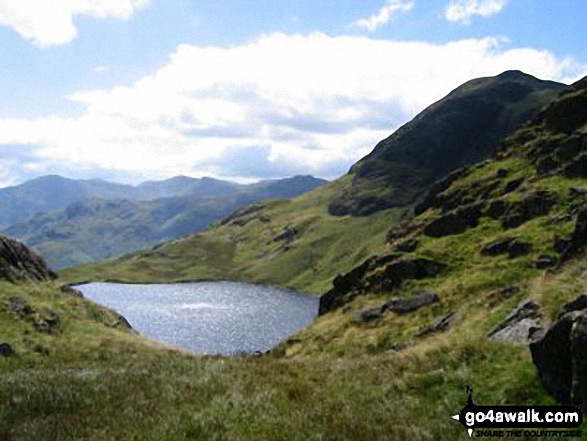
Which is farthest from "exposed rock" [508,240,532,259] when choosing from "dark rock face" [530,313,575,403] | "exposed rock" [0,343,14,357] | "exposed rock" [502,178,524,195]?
"dark rock face" [530,313,575,403]

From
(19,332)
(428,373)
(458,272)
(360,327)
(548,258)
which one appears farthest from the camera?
(458,272)

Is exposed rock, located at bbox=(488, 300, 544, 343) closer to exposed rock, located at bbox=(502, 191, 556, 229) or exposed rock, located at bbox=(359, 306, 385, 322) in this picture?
exposed rock, located at bbox=(359, 306, 385, 322)

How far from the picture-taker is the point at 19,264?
65812 mm

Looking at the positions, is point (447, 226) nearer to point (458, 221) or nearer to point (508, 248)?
point (458, 221)

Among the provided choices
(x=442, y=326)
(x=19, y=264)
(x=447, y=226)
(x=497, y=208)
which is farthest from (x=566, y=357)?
(x=447, y=226)

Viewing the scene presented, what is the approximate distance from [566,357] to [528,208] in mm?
84992

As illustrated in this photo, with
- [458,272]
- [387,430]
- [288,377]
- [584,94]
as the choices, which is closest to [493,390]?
[387,430]

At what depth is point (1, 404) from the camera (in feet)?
47.6

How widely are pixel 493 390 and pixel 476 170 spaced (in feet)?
434

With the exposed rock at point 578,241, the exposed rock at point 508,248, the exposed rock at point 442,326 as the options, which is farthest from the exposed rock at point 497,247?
the exposed rock at point 578,241

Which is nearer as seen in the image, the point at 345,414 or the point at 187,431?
the point at 187,431

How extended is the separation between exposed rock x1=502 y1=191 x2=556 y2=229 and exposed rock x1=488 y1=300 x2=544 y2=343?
73.7m

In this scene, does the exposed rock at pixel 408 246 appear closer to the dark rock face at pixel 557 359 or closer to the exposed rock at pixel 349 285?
the exposed rock at pixel 349 285

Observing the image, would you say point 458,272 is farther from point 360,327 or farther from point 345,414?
point 345,414
